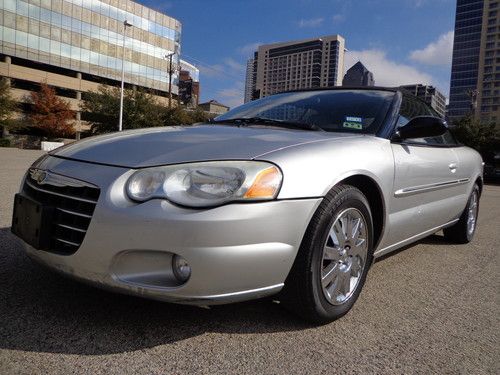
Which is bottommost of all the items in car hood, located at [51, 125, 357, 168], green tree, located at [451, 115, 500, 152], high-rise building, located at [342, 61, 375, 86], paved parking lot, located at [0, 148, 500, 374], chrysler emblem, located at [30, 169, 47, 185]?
paved parking lot, located at [0, 148, 500, 374]

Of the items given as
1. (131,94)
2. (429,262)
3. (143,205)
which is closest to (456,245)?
(429,262)

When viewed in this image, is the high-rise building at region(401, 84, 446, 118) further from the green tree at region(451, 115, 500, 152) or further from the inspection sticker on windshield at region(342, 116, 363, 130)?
the green tree at region(451, 115, 500, 152)

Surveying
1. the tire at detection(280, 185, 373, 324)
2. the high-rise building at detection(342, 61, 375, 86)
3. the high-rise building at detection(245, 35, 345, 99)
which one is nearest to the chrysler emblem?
the tire at detection(280, 185, 373, 324)

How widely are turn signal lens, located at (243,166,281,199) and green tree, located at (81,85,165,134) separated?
119 ft

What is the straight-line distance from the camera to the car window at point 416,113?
10.5ft

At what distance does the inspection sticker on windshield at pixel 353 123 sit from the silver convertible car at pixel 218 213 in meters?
0.16

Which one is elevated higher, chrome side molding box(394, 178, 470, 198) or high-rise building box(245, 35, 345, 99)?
high-rise building box(245, 35, 345, 99)

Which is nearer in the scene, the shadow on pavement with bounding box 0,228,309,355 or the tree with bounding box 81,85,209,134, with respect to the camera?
the shadow on pavement with bounding box 0,228,309,355

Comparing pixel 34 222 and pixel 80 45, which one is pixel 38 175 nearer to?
pixel 34 222

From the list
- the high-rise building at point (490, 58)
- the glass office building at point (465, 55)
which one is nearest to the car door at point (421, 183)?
the high-rise building at point (490, 58)

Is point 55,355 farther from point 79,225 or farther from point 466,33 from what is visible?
point 466,33

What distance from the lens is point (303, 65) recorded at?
62.2ft

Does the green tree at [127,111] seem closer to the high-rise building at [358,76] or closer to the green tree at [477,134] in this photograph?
the green tree at [477,134]

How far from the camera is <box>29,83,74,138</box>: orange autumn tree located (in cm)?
4566
